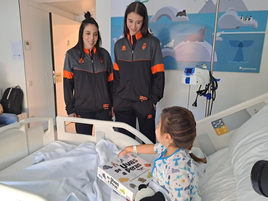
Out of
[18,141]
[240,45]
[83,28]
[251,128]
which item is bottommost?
[18,141]

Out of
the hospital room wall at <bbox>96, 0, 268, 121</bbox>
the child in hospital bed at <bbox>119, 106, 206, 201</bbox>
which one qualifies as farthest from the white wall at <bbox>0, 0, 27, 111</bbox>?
the child in hospital bed at <bbox>119, 106, 206, 201</bbox>

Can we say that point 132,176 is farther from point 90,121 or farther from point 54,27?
point 54,27

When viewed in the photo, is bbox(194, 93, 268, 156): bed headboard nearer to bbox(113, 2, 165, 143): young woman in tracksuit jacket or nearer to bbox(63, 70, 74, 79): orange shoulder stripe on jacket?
bbox(113, 2, 165, 143): young woman in tracksuit jacket

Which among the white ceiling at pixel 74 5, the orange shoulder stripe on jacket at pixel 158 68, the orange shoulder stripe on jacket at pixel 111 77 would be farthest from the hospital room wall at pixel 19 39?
the orange shoulder stripe on jacket at pixel 158 68

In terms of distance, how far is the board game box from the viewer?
97cm

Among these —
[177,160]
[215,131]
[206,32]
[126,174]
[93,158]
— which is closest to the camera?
[177,160]

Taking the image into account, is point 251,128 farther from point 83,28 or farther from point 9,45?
point 9,45

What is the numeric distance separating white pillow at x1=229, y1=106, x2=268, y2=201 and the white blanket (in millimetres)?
594

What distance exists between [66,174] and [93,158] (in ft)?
0.65

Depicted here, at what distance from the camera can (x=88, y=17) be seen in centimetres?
196

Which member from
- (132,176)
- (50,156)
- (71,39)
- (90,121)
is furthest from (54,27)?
(132,176)

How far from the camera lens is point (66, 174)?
119 centimetres

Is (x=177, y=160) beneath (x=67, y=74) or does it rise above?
beneath

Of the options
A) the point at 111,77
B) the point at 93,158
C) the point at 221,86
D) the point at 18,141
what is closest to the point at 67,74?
the point at 111,77
